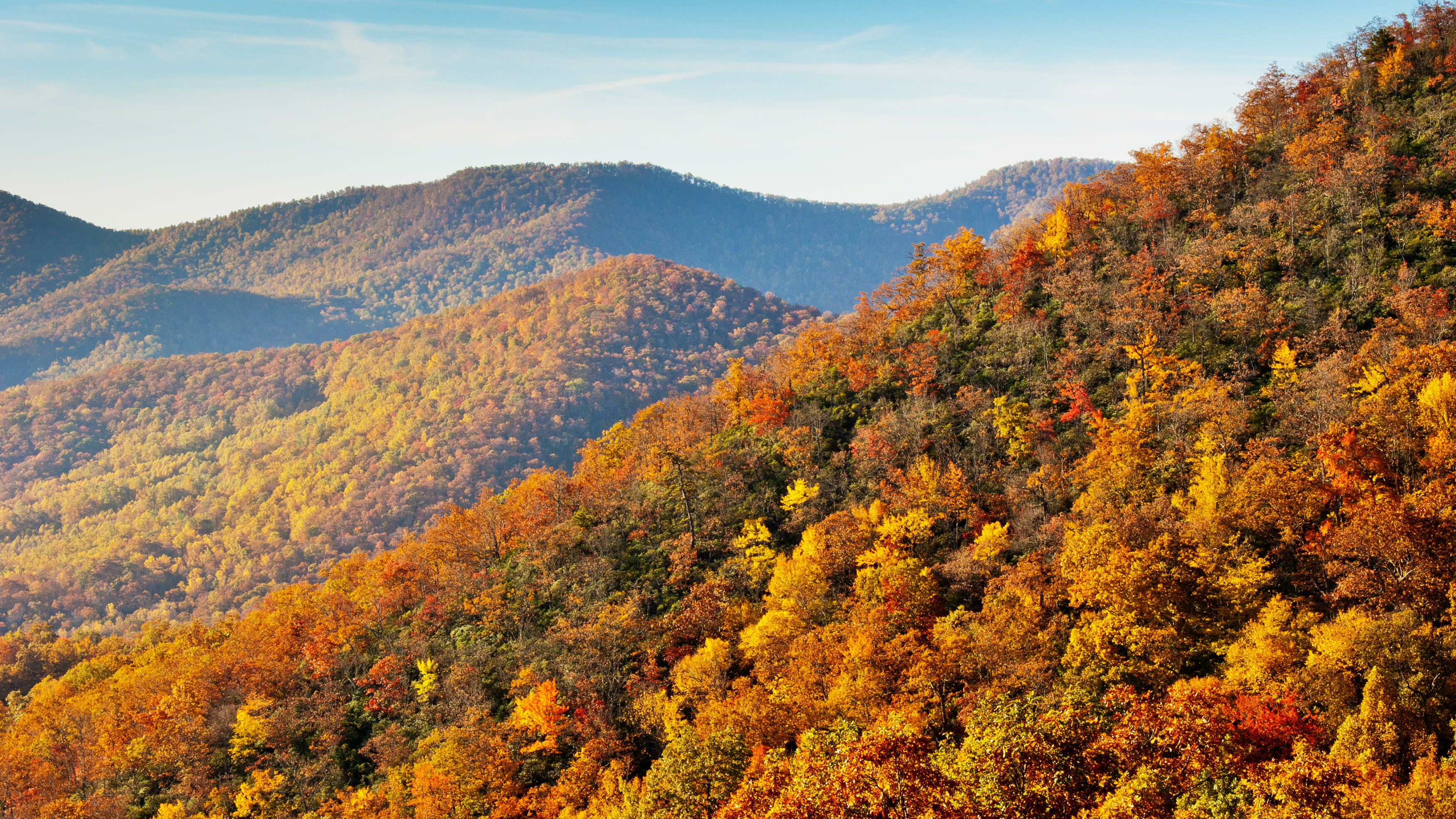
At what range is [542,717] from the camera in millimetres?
60094

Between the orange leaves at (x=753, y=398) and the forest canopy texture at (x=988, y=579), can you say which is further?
the orange leaves at (x=753, y=398)

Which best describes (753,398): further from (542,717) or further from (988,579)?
(542,717)

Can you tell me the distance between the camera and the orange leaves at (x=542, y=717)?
196 ft

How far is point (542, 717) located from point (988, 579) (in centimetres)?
3663

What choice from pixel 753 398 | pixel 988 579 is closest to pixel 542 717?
pixel 988 579

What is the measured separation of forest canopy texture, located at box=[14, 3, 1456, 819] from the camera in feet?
115

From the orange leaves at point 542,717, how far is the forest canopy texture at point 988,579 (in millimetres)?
521

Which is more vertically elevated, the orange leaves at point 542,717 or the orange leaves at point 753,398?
the orange leaves at point 753,398

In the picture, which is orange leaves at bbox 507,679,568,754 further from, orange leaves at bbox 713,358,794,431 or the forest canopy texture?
orange leaves at bbox 713,358,794,431

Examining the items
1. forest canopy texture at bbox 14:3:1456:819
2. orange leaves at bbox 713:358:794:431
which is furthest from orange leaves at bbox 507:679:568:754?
orange leaves at bbox 713:358:794:431

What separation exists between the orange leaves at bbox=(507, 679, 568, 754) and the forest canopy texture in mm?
521

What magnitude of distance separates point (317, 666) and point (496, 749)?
107 feet

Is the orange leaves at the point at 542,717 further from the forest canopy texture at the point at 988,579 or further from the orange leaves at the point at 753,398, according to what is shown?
the orange leaves at the point at 753,398

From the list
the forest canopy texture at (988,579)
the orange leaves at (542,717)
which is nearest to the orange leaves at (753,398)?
the forest canopy texture at (988,579)
